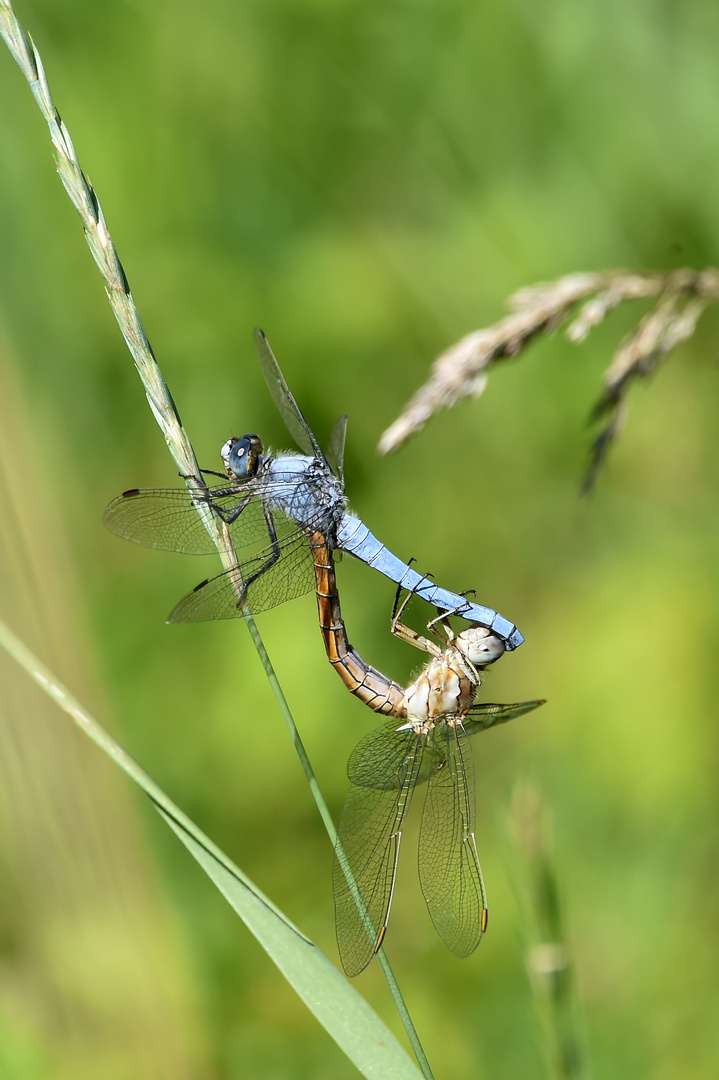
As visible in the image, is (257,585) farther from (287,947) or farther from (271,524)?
(287,947)

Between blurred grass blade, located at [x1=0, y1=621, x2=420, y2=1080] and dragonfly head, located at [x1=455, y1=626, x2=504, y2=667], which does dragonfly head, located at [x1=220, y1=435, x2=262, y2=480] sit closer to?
dragonfly head, located at [x1=455, y1=626, x2=504, y2=667]

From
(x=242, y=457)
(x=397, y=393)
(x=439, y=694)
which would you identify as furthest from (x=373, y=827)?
(x=397, y=393)

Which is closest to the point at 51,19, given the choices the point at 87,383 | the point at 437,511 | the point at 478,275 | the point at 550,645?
the point at 87,383

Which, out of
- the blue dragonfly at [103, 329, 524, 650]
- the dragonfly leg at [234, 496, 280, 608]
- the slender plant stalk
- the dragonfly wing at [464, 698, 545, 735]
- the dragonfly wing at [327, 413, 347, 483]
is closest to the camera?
the slender plant stalk

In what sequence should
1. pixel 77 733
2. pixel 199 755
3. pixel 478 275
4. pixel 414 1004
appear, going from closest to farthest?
pixel 77 733
pixel 414 1004
pixel 199 755
pixel 478 275

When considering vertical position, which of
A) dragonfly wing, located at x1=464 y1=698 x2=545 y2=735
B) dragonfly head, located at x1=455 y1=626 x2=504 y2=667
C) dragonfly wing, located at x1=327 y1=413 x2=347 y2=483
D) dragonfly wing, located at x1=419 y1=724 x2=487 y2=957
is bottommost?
dragonfly wing, located at x1=419 y1=724 x2=487 y2=957

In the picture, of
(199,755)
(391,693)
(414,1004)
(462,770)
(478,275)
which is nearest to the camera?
(462,770)

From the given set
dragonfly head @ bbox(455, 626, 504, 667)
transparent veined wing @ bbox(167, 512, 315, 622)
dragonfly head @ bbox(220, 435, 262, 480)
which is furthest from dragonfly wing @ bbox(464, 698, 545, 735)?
dragonfly head @ bbox(220, 435, 262, 480)

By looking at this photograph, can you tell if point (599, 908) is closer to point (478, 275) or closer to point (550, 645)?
point (550, 645)
